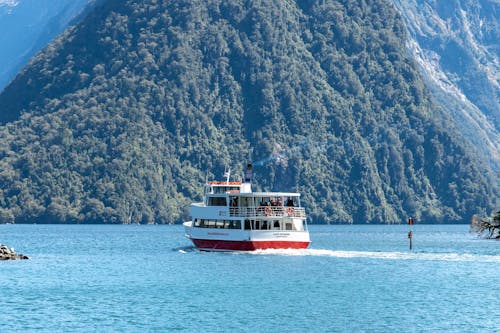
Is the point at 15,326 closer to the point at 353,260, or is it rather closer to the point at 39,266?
the point at 39,266

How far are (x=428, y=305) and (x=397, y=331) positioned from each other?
46.4ft

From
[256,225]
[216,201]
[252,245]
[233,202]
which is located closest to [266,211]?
[256,225]

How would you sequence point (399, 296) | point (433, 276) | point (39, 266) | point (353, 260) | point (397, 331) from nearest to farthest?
point (397, 331)
point (399, 296)
point (433, 276)
point (39, 266)
point (353, 260)

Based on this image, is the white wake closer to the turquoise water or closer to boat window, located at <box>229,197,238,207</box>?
the turquoise water

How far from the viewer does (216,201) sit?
133 meters

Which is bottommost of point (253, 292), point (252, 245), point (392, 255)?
point (253, 292)

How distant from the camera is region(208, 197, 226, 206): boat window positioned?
13200 centimetres

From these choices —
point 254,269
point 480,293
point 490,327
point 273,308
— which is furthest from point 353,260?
point 490,327

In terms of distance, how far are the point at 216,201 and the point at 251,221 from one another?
6891 millimetres

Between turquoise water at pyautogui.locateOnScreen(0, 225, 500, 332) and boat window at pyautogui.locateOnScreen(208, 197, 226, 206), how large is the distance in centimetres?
642

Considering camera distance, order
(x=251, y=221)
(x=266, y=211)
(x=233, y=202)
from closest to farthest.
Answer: (x=266, y=211) → (x=251, y=221) → (x=233, y=202)

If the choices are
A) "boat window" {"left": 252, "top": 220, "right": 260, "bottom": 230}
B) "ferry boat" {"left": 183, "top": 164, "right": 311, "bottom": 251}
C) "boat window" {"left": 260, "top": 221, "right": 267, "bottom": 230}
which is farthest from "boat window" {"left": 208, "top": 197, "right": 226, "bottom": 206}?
"boat window" {"left": 260, "top": 221, "right": 267, "bottom": 230}

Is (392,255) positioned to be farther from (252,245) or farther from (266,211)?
(252,245)

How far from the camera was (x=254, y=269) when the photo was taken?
112 metres
